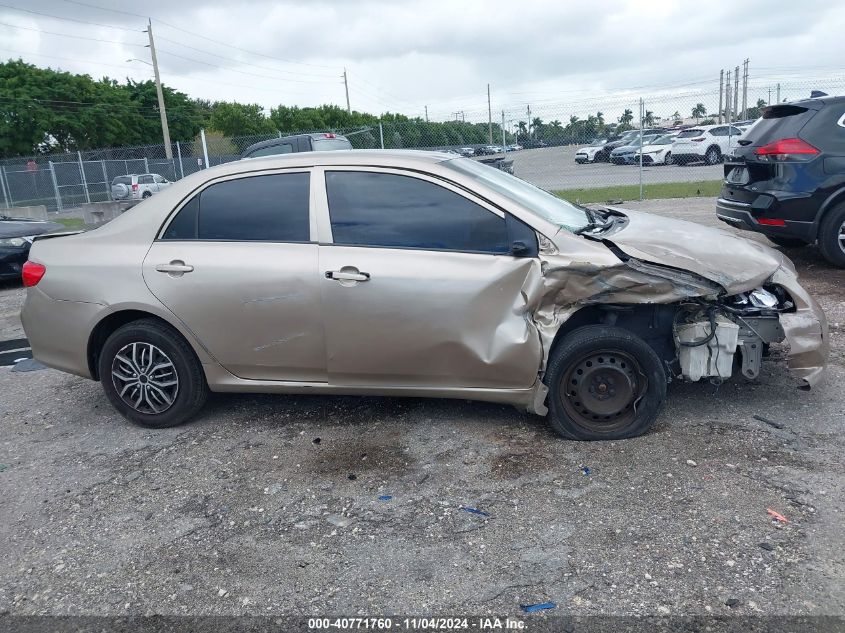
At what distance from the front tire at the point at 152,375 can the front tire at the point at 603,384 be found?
227 cm

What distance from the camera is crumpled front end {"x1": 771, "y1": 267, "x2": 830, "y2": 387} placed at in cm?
400

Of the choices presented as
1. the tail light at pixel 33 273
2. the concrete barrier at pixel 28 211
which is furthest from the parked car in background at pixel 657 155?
the tail light at pixel 33 273

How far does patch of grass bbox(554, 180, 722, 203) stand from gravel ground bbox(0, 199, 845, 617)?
11791 mm

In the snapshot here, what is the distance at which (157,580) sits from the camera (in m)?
3.09

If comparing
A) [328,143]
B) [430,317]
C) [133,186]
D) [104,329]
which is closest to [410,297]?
[430,317]

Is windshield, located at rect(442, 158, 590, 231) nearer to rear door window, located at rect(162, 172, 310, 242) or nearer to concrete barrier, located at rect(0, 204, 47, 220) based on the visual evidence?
rear door window, located at rect(162, 172, 310, 242)

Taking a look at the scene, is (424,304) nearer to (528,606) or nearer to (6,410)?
(528,606)

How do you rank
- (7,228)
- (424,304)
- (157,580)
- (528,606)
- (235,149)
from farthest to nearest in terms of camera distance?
(235,149), (7,228), (424,304), (157,580), (528,606)

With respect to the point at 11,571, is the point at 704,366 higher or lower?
higher

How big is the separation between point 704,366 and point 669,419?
0.45 meters

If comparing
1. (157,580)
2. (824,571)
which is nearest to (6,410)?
(157,580)

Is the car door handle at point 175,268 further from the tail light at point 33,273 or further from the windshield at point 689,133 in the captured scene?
the windshield at point 689,133

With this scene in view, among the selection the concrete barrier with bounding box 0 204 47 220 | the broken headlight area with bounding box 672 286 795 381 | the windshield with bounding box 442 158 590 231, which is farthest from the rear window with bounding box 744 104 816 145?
the concrete barrier with bounding box 0 204 47 220

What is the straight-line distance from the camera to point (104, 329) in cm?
464
